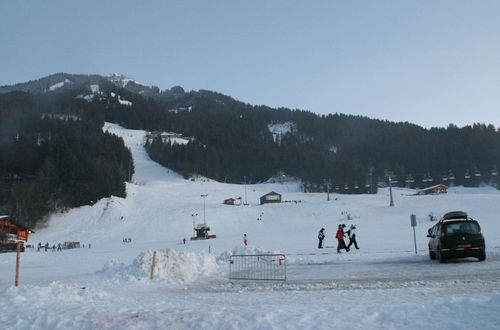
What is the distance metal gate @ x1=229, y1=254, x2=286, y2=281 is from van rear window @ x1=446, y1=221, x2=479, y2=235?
6989 mm

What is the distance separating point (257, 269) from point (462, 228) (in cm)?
889

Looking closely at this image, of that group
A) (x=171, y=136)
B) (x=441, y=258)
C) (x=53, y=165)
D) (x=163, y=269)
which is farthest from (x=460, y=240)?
(x=171, y=136)

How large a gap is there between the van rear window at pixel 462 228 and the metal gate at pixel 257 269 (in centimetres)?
699

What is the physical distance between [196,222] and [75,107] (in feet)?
428

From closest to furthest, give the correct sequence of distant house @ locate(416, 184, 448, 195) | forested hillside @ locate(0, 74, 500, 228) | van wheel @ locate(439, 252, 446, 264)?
van wheel @ locate(439, 252, 446, 264)
forested hillside @ locate(0, 74, 500, 228)
distant house @ locate(416, 184, 448, 195)

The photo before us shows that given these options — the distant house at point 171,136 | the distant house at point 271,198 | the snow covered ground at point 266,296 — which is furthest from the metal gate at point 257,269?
the distant house at point 171,136

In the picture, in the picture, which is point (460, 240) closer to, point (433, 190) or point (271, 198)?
point (271, 198)

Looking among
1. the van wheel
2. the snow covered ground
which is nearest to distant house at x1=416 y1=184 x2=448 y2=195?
the snow covered ground

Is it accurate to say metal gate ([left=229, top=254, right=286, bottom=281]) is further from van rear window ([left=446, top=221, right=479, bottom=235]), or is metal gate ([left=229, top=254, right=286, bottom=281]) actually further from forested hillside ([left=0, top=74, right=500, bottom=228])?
forested hillside ([left=0, top=74, right=500, bottom=228])

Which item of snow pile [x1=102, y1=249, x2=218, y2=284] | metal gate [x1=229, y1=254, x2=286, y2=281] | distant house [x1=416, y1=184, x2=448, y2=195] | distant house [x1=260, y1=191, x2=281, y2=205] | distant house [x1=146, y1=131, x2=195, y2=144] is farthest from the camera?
distant house [x1=146, y1=131, x2=195, y2=144]

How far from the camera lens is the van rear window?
17.2 m

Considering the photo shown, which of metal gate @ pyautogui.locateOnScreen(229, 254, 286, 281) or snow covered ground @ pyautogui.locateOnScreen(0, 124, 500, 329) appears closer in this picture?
snow covered ground @ pyautogui.locateOnScreen(0, 124, 500, 329)

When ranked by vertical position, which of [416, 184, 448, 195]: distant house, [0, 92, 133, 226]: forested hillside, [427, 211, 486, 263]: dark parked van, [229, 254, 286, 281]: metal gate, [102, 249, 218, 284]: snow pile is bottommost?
[229, 254, 286, 281]: metal gate

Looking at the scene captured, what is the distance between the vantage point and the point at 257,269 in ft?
62.4
